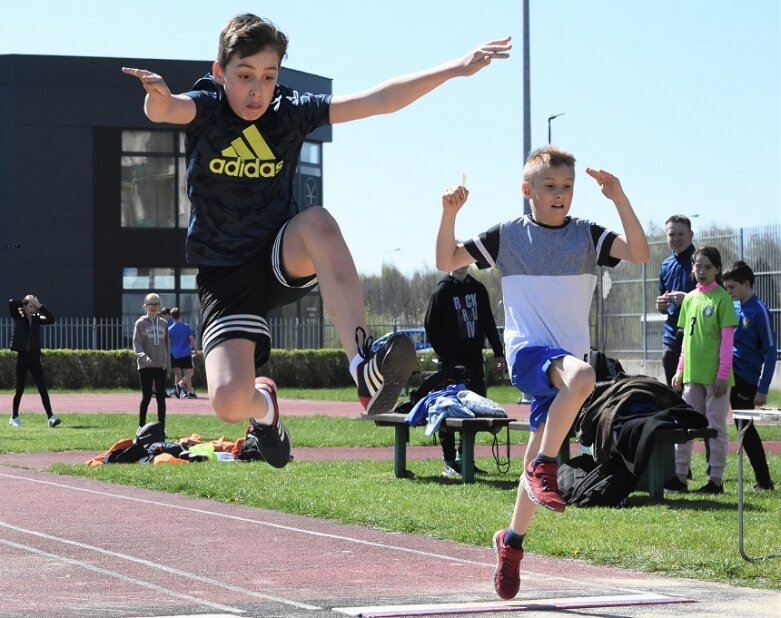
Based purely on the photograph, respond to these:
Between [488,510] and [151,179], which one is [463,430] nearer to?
[488,510]

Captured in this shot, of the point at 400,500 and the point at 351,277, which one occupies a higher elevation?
the point at 351,277

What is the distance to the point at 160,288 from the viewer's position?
139 feet

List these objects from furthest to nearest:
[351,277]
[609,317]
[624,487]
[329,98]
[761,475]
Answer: [609,317] < [761,475] < [624,487] < [329,98] < [351,277]

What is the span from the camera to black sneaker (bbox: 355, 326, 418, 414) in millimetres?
5707

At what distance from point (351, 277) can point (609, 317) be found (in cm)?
3011

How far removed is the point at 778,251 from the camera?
32062 millimetres

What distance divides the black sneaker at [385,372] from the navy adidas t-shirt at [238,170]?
3.10 ft

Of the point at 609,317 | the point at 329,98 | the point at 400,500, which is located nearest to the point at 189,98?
the point at 329,98

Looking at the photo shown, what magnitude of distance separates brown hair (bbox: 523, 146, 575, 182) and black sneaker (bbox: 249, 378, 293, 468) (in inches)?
66.5

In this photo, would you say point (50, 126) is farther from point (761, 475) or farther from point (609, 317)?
point (761, 475)

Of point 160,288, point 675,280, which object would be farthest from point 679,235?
point 160,288

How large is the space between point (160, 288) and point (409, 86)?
1459 inches

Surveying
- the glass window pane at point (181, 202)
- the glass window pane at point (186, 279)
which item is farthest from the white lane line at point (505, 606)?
the glass window pane at point (181, 202)

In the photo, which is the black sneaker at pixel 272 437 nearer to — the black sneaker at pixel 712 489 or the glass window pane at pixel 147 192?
the black sneaker at pixel 712 489
